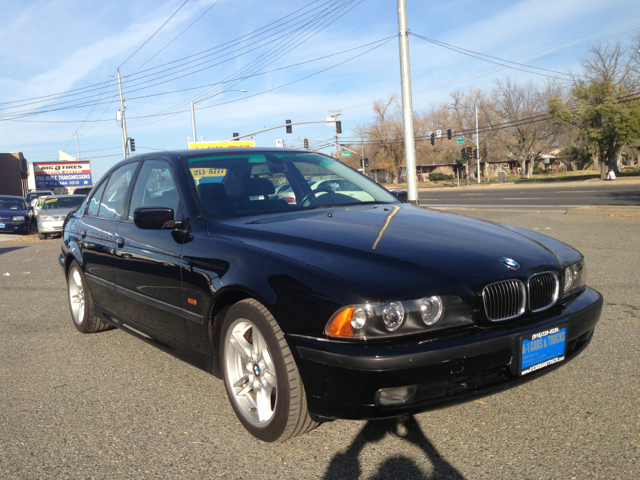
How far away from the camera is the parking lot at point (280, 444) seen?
2572 mm

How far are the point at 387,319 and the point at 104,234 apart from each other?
9.43 feet

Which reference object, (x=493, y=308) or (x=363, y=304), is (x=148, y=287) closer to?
(x=363, y=304)

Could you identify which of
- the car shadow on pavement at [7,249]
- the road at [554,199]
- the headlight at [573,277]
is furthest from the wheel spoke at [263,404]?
the road at [554,199]

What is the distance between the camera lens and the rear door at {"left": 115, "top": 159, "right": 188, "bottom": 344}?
3.41m

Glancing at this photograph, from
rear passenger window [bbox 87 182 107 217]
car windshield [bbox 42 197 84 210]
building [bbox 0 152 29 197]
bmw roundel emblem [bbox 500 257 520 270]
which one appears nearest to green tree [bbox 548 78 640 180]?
car windshield [bbox 42 197 84 210]

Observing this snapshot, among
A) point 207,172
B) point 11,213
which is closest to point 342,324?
point 207,172

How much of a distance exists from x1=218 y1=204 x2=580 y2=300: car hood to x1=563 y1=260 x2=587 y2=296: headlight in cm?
8

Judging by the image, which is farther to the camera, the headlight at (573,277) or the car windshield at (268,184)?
the car windshield at (268,184)

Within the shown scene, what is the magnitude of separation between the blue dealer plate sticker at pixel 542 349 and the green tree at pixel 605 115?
42654 millimetres

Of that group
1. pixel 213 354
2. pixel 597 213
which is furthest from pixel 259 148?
pixel 597 213

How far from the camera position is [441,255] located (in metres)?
2.73

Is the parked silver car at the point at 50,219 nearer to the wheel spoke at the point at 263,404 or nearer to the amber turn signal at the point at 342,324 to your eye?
the wheel spoke at the point at 263,404

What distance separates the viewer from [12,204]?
20.3m

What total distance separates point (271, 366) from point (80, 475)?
40.3 inches
